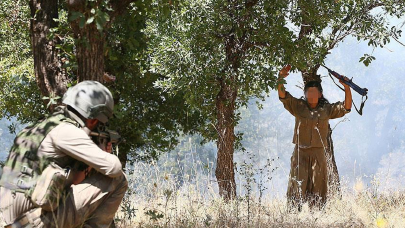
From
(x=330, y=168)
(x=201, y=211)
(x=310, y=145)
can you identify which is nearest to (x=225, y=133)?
(x=310, y=145)

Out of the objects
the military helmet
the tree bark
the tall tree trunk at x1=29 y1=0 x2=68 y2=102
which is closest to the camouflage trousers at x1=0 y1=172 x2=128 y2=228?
the military helmet

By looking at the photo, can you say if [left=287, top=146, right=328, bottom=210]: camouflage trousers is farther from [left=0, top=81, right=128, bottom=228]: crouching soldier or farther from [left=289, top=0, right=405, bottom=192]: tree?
[left=0, top=81, right=128, bottom=228]: crouching soldier

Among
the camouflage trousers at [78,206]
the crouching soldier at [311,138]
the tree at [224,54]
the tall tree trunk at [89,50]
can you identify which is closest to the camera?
the camouflage trousers at [78,206]

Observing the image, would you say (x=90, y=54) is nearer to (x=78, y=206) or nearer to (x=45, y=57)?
(x=45, y=57)

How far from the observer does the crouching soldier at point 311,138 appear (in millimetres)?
8078

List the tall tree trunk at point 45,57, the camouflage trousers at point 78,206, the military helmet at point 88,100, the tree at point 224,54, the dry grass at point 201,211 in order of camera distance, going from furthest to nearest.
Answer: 1. the tree at point 224,54
2. the dry grass at point 201,211
3. the tall tree trunk at point 45,57
4. the military helmet at point 88,100
5. the camouflage trousers at point 78,206

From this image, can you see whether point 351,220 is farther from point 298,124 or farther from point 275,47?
point 275,47

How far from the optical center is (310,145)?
8.09m

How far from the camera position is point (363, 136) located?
61.2m

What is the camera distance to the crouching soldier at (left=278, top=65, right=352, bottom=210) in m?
8.08

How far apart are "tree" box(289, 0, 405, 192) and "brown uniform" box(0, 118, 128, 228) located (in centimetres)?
411

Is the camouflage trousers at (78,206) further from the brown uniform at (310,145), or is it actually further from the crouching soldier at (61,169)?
the brown uniform at (310,145)

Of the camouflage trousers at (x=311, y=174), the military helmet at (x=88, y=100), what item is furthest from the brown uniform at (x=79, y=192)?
the camouflage trousers at (x=311, y=174)

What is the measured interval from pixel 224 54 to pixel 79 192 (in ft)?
16.1
